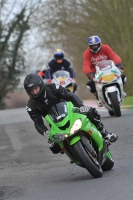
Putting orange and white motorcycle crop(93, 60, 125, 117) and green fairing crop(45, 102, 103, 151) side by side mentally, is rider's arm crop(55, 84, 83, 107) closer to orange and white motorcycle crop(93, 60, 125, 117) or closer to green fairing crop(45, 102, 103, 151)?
green fairing crop(45, 102, 103, 151)

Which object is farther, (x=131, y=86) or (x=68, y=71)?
(x=131, y=86)

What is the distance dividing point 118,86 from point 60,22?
919 inches

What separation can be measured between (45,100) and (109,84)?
7149mm

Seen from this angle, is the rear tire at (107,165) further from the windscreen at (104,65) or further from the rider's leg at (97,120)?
the windscreen at (104,65)

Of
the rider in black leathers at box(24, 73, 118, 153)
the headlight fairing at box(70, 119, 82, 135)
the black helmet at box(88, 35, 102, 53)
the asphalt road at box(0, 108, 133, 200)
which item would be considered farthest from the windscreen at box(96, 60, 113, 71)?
the headlight fairing at box(70, 119, 82, 135)

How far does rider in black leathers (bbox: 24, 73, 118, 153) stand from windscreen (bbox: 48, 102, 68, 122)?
25 centimetres

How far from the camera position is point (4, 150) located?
12.6 metres

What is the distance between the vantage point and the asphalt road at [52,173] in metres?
7.55

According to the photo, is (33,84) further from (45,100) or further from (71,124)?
(71,124)

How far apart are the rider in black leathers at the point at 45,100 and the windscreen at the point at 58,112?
0.84 ft

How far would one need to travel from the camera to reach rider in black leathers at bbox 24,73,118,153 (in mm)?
8819

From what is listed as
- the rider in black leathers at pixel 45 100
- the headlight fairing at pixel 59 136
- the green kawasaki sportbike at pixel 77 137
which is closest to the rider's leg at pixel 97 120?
the rider in black leathers at pixel 45 100

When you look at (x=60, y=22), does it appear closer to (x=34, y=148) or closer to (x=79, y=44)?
(x=79, y=44)

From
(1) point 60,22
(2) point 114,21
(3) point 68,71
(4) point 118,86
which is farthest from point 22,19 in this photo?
(4) point 118,86
